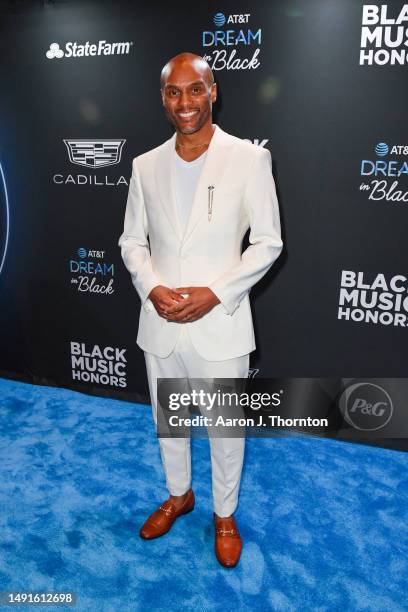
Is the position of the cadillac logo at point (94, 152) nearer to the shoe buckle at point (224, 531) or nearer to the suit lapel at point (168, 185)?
the suit lapel at point (168, 185)

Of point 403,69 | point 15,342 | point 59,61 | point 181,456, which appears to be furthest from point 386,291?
point 15,342

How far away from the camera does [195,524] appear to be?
2559 mm

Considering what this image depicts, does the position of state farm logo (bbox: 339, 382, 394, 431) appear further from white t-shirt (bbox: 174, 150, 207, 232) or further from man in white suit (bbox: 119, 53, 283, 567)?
white t-shirt (bbox: 174, 150, 207, 232)

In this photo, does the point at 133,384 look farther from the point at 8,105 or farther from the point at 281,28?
the point at 281,28

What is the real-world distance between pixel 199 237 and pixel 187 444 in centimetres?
101

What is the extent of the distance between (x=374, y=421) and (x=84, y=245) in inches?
93.8

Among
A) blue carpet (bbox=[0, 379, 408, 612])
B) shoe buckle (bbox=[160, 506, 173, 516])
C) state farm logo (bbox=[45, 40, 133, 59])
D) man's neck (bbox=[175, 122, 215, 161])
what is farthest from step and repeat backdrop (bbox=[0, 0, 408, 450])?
shoe buckle (bbox=[160, 506, 173, 516])

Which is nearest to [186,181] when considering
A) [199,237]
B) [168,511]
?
[199,237]

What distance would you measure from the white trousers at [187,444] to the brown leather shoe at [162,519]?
9 cm

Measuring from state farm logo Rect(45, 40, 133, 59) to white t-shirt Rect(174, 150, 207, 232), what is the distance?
1616 mm

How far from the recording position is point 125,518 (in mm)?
2609

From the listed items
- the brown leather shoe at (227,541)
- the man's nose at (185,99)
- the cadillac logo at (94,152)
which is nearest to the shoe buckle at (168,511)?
the brown leather shoe at (227,541)

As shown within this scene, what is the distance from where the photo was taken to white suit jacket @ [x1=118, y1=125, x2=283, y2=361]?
201 cm

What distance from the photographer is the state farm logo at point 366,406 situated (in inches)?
131
